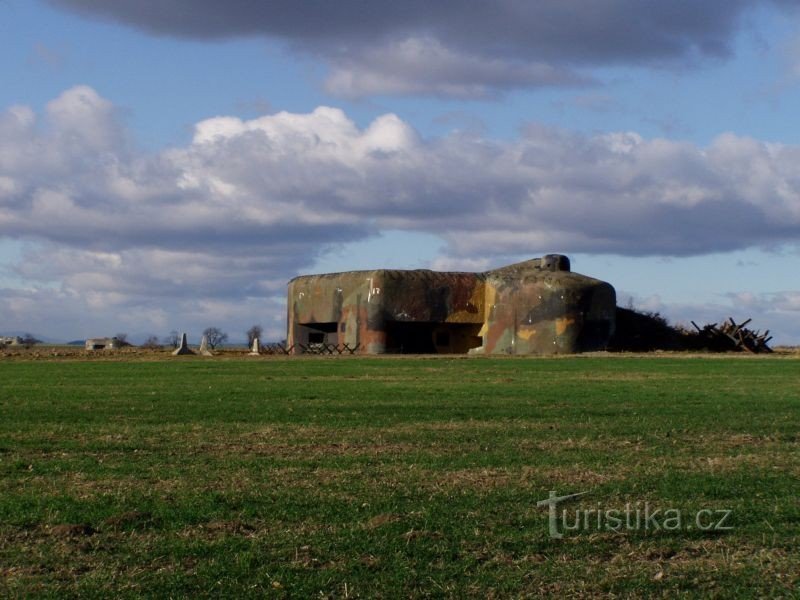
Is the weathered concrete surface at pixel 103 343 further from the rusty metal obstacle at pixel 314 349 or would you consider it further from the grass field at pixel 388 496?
the grass field at pixel 388 496

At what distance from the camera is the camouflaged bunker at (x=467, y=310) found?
2240 inches

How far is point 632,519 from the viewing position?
9633mm

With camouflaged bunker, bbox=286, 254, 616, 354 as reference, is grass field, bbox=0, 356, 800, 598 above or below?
below

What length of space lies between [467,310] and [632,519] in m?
49.9

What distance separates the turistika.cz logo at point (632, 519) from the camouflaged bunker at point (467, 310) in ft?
154

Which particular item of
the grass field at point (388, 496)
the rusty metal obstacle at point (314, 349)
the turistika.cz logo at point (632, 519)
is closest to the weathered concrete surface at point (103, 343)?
the rusty metal obstacle at point (314, 349)

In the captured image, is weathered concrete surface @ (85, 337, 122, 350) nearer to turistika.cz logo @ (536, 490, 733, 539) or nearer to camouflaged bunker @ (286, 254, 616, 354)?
camouflaged bunker @ (286, 254, 616, 354)

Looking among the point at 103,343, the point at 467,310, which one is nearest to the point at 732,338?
the point at 467,310

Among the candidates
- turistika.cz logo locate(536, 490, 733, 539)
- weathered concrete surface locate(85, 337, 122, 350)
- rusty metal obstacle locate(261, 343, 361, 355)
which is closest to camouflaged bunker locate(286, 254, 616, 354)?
rusty metal obstacle locate(261, 343, 361, 355)

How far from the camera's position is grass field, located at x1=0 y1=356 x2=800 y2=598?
7941 millimetres

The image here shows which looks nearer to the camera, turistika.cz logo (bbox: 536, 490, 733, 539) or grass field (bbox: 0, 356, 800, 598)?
grass field (bbox: 0, 356, 800, 598)

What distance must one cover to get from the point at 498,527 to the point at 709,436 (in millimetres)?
7410

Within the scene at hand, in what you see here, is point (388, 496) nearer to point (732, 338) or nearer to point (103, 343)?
point (732, 338)

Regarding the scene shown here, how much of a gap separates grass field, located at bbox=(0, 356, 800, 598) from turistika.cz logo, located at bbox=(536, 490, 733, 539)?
9cm
